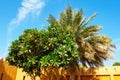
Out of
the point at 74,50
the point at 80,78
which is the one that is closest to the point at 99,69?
the point at 80,78

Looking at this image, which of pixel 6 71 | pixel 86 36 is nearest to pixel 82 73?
pixel 86 36

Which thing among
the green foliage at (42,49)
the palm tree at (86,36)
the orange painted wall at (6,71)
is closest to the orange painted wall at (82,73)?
the orange painted wall at (6,71)

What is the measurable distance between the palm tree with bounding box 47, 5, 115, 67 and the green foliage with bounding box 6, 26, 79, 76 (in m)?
1.70

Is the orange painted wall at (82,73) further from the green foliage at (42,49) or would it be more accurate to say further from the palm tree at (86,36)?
the green foliage at (42,49)

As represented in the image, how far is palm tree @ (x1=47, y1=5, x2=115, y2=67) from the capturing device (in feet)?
63.2

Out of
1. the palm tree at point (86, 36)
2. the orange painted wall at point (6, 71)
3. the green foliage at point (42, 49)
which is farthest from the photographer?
the orange painted wall at point (6, 71)

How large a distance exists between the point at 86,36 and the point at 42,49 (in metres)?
4.77

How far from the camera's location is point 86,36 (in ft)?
64.7

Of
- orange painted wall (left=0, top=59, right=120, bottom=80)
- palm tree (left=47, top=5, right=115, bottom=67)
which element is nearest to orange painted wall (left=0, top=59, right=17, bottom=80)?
orange painted wall (left=0, top=59, right=120, bottom=80)

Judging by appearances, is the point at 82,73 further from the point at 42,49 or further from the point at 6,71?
the point at 6,71

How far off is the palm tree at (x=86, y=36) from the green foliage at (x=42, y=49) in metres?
1.70

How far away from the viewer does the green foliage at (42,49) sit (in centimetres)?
1677

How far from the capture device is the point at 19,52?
705 inches

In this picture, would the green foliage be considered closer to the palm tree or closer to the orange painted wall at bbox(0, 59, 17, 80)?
the palm tree
